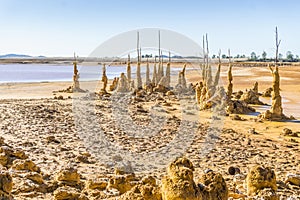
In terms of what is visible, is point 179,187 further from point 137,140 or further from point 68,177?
point 137,140

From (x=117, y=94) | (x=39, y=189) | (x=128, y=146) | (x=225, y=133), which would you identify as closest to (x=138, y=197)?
(x=39, y=189)

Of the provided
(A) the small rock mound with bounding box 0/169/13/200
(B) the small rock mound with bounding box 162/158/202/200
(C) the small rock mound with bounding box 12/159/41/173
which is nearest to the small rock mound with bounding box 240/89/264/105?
(C) the small rock mound with bounding box 12/159/41/173

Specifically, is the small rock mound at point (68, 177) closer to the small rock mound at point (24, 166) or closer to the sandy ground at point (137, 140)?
the sandy ground at point (137, 140)

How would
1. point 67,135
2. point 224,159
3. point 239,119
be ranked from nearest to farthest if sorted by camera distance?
point 224,159 < point 67,135 < point 239,119

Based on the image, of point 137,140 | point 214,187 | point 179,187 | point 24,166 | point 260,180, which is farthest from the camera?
point 137,140

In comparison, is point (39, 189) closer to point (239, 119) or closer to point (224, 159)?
point (224, 159)

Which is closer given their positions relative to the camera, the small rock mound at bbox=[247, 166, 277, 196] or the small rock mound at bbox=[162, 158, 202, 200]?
the small rock mound at bbox=[162, 158, 202, 200]

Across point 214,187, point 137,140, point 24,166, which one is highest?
point 214,187

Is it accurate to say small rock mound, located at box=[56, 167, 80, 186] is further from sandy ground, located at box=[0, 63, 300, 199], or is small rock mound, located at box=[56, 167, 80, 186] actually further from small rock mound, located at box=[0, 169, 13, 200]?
small rock mound, located at box=[0, 169, 13, 200]

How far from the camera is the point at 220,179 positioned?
4887 millimetres

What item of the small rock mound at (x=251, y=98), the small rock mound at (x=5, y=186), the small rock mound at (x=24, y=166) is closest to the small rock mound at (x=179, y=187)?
the small rock mound at (x=5, y=186)

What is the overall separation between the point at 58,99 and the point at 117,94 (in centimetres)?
407

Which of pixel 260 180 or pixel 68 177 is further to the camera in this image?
pixel 68 177

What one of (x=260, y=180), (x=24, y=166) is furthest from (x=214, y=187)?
(x=24, y=166)
